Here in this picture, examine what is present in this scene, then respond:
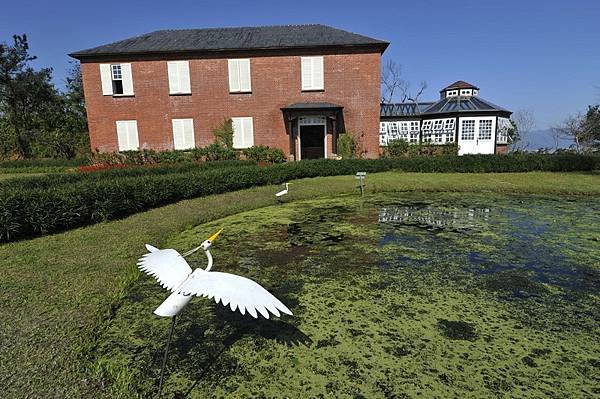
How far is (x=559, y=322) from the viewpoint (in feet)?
10.9

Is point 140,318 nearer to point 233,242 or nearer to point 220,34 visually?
point 233,242

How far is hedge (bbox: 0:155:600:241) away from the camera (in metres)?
6.45

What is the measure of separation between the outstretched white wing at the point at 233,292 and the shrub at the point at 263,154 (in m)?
16.9

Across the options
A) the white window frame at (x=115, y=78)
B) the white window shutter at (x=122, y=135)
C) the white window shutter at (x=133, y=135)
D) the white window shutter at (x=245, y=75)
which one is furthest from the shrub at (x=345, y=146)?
the white window shutter at (x=122, y=135)

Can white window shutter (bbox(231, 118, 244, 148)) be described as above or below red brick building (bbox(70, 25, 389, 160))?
below

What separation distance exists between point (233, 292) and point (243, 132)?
59.1 feet

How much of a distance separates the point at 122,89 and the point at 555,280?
2080 centimetres

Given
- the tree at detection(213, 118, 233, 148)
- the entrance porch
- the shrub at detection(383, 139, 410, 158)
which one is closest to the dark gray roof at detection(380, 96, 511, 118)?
the shrub at detection(383, 139, 410, 158)

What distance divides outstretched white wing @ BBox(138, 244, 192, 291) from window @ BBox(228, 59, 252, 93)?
1784 centimetres

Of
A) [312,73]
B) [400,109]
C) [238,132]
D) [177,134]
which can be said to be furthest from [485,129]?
[177,134]

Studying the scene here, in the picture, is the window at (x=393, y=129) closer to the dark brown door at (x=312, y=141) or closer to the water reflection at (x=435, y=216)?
the dark brown door at (x=312, y=141)

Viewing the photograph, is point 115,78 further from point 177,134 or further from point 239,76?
point 239,76

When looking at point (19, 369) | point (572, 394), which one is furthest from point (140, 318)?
point (572, 394)

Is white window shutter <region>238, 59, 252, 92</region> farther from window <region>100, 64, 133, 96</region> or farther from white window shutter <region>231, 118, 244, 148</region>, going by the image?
window <region>100, 64, 133, 96</region>
